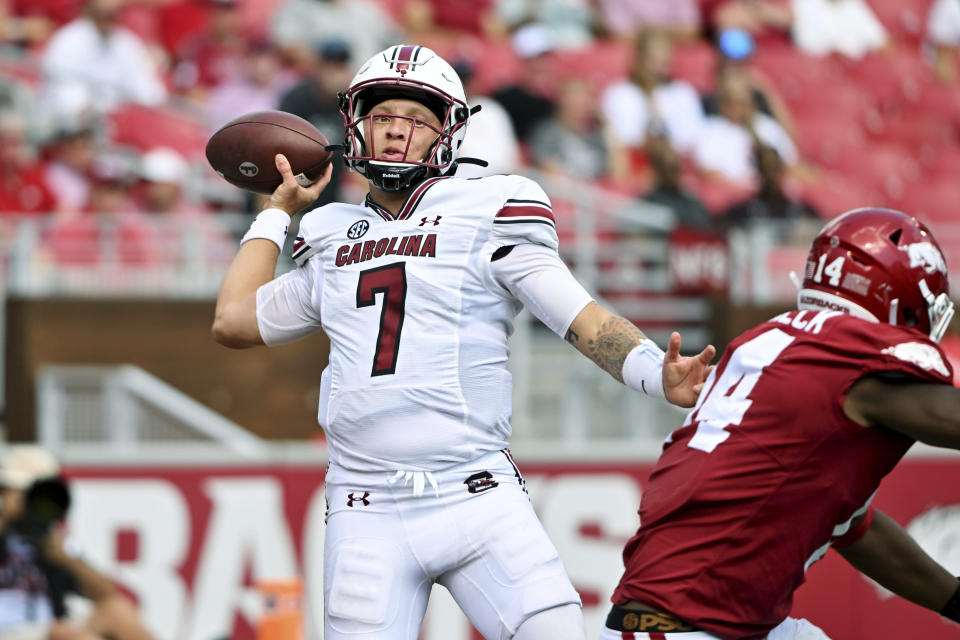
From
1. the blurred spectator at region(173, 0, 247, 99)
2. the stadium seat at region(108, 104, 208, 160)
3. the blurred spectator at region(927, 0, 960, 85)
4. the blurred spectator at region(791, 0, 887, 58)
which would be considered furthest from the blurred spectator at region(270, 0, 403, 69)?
the blurred spectator at region(927, 0, 960, 85)

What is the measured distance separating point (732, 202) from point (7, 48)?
17.3 ft

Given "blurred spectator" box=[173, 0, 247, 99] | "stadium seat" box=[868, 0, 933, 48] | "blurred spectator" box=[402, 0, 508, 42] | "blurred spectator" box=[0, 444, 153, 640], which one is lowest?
"blurred spectator" box=[0, 444, 153, 640]

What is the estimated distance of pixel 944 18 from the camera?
13453 millimetres

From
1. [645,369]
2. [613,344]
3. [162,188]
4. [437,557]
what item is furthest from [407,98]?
[162,188]

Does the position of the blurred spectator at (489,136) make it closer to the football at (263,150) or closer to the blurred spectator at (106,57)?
the blurred spectator at (106,57)

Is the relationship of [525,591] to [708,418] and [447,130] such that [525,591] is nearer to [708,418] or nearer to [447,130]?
[708,418]

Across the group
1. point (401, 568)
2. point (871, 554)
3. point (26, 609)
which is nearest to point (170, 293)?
point (26, 609)

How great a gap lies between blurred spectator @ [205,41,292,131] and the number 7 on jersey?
6294 millimetres

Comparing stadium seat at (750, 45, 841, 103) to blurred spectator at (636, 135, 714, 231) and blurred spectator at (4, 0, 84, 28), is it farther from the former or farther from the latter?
blurred spectator at (4, 0, 84, 28)

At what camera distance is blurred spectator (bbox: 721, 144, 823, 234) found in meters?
9.08

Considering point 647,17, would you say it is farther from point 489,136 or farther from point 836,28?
Answer: point 489,136

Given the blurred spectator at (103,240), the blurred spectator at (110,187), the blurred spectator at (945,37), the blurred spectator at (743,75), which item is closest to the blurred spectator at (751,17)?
the blurred spectator at (743,75)

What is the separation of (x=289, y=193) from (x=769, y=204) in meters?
5.73

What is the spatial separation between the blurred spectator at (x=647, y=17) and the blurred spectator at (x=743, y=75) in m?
0.96
